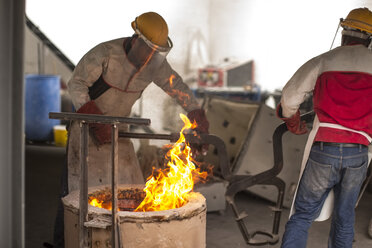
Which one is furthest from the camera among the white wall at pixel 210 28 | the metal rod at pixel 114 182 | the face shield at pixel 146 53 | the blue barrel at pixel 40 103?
the white wall at pixel 210 28

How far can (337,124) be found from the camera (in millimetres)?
2850

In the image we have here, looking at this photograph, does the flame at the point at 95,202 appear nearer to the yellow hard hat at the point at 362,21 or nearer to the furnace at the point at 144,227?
the furnace at the point at 144,227

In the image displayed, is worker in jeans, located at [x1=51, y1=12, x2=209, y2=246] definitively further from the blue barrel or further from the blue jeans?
the blue barrel

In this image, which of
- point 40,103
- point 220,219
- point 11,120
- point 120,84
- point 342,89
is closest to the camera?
point 11,120

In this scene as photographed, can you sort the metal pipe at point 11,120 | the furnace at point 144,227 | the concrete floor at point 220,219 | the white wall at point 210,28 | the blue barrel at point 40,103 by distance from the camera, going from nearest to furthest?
1. the metal pipe at point 11,120
2. the furnace at point 144,227
3. the concrete floor at point 220,219
4. the blue barrel at point 40,103
5. the white wall at point 210,28

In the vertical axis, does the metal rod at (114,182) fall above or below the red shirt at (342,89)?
below

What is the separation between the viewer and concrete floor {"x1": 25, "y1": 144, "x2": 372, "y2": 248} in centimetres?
393

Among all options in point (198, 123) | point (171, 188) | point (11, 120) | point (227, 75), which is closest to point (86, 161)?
point (11, 120)

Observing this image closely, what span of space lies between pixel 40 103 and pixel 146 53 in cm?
596

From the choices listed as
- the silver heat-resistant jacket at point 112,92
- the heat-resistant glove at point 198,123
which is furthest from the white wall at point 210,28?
the heat-resistant glove at point 198,123

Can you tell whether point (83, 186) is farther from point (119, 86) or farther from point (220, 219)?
point (220, 219)

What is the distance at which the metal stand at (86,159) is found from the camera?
2.24m

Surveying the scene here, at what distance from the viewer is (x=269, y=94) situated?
8.12 metres

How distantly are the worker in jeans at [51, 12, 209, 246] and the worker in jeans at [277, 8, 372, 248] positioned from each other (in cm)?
70
